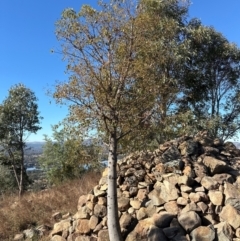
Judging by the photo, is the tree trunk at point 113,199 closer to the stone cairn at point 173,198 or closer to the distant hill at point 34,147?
the stone cairn at point 173,198

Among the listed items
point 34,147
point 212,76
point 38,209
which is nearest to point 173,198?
point 38,209

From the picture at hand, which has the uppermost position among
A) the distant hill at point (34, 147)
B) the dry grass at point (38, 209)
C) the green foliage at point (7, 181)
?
the distant hill at point (34, 147)

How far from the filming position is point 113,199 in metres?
7.20

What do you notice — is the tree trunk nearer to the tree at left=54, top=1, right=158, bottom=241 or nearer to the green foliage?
the tree at left=54, top=1, right=158, bottom=241

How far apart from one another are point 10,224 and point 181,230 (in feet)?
19.6

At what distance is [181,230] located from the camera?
6707 mm

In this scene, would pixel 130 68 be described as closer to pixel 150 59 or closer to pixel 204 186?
pixel 150 59

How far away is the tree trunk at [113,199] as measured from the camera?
709 cm

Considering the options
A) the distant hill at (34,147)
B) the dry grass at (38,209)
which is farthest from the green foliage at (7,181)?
the dry grass at (38,209)

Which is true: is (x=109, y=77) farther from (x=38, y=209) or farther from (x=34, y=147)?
(x=34, y=147)

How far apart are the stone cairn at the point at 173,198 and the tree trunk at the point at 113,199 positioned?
0.42 m

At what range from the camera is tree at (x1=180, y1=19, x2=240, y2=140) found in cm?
1580

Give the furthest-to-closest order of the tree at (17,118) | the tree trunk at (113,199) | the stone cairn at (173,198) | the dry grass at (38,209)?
1. the tree at (17,118)
2. the dry grass at (38,209)
3. the tree trunk at (113,199)
4. the stone cairn at (173,198)

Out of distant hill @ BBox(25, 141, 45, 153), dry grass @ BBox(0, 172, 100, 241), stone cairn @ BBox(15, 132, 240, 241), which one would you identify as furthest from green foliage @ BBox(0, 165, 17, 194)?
stone cairn @ BBox(15, 132, 240, 241)
